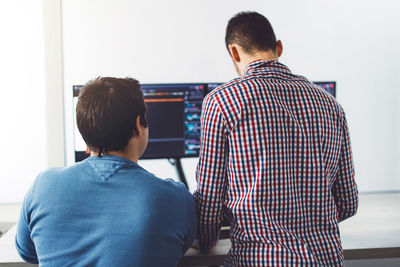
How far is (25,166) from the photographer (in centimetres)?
239

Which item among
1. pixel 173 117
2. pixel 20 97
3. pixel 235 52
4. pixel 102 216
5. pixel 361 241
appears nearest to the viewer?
pixel 102 216

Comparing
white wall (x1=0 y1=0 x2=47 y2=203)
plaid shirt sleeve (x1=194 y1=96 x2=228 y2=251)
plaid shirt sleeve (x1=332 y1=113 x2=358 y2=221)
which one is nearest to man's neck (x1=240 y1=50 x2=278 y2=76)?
plaid shirt sleeve (x1=194 y1=96 x2=228 y2=251)

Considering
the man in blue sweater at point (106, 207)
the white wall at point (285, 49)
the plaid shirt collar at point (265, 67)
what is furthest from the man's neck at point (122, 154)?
the white wall at point (285, 49)

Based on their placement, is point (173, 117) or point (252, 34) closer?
point (252, 34)

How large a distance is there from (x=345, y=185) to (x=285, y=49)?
1360 mm

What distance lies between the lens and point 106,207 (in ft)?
3.17

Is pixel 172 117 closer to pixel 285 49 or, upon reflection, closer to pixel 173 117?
pixel 173 117

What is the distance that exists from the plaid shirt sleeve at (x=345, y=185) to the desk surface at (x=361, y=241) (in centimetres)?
22

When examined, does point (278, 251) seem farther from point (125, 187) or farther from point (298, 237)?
point (125, 187)

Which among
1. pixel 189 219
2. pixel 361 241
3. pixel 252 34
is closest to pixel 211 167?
pixel 189 219

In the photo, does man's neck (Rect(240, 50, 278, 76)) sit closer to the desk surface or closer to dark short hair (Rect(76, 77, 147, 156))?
dark short hair (Rect(76, 77, 147, 156))

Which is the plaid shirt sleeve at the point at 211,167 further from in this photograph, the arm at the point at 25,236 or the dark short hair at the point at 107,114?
the arm at the point at 25,236

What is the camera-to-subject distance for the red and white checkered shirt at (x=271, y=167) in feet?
3.44

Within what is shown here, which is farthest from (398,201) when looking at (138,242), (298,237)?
(138,242)
